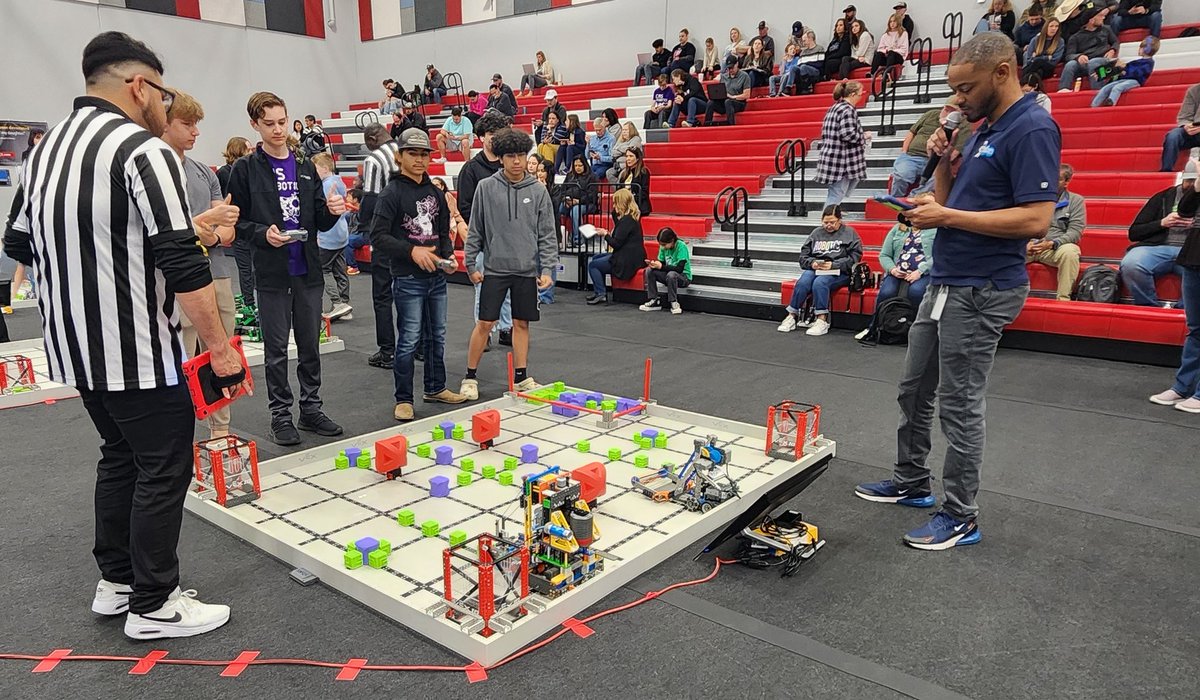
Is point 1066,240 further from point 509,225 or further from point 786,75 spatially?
point 786,75

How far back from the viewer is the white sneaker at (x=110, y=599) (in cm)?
234

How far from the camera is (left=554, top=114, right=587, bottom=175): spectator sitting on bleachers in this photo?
11156 mm

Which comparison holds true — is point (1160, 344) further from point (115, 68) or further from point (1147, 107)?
point (115, 68)

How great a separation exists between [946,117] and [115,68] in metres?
2.89

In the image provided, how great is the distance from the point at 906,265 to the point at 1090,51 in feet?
17.7

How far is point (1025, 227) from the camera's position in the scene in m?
2.48

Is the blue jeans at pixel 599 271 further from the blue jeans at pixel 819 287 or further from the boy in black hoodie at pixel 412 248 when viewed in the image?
the boy in black hoodie at pixel 412 248

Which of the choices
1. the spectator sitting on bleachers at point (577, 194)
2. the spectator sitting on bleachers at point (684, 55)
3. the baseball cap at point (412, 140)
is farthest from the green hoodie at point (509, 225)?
the spectator sitting on bleachers at point (684, 55)

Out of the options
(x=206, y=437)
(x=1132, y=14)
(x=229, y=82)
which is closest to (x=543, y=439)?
(x=206, y=437)

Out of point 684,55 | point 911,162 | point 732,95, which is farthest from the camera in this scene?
point 684,55

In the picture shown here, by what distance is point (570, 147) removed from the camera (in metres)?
11.2

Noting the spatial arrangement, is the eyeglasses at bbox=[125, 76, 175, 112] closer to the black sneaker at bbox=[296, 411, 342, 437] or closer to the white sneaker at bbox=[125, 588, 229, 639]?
the white sneaker at bbox=[125, 588, 229, 639]

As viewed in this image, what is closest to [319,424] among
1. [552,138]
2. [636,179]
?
[636,179]

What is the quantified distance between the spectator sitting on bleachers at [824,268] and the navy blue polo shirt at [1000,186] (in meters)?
4.19
